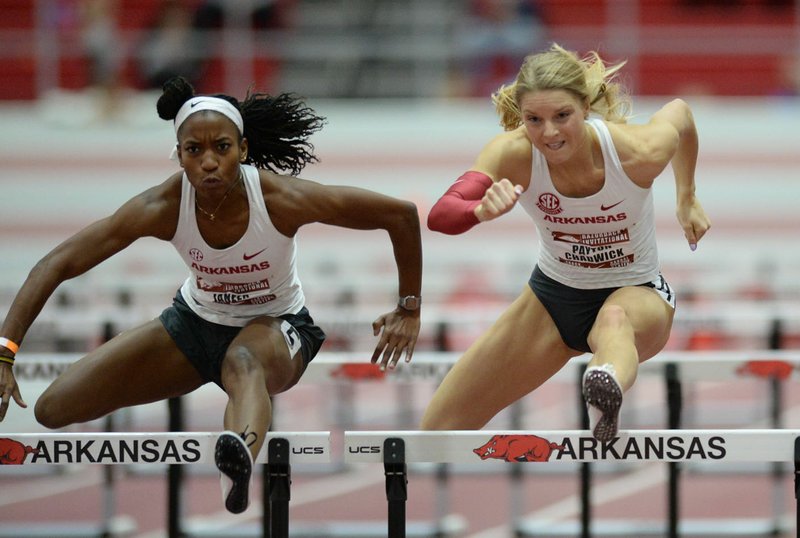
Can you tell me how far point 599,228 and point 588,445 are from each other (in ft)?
2.63

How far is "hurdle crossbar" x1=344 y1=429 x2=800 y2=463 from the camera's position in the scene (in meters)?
3.66

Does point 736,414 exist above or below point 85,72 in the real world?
below

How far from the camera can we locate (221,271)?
4129 millimetres

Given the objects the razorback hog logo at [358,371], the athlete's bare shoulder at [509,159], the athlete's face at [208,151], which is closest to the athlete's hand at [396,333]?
the athlete's bare shoulder at [509,159]

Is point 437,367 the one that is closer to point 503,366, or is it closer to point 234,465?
point 503,366

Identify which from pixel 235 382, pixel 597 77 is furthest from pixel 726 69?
pixel 235 382

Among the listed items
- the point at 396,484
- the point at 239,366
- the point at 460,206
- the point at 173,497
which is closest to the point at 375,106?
the point at 173,497

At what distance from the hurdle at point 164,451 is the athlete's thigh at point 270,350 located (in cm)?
32

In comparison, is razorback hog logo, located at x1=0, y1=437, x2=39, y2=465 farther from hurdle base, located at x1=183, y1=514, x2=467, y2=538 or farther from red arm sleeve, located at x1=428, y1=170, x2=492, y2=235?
hurdle base, located at x1=183, y1=514, x2=467, y2=538

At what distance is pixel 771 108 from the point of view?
38.1 ft

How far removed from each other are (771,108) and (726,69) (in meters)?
0.88

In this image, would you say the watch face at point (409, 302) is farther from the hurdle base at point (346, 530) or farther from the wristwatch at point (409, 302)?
Result: the hurdle base at point (346, 530)

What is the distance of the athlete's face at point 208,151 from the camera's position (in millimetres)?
3914

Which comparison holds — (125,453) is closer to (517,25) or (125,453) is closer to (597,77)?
(597,77)
